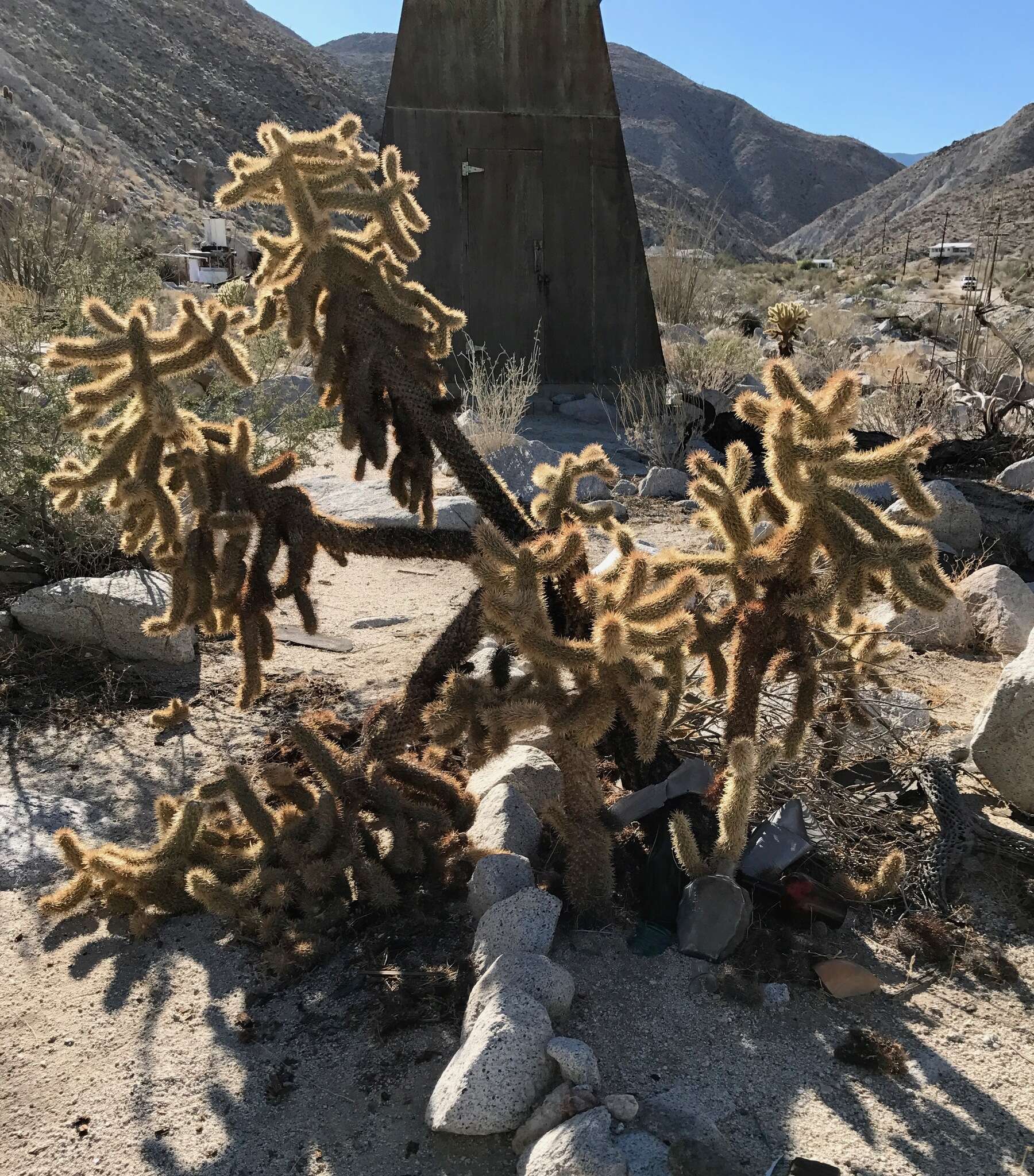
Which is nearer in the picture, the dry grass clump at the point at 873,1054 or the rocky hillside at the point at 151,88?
the dry grass clump at the point at 873,1054

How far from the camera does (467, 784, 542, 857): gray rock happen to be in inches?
102

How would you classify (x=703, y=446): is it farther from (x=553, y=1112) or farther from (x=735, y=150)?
(x=735, y=150)

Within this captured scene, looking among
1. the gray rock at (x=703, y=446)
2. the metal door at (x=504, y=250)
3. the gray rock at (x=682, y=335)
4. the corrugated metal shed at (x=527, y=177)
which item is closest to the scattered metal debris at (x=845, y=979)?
the gray rock at (x=703, y=446)

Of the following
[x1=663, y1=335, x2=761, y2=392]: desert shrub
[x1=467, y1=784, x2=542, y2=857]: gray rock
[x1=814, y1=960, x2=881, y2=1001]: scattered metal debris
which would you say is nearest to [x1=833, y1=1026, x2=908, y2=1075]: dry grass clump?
[x1=814, y1=960, x2=881, y2=1001]: scattered metal debris

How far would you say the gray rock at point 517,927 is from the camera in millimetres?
2172

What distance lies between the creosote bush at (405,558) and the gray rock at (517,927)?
0.49ft

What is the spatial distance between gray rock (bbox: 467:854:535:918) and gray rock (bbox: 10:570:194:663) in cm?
216

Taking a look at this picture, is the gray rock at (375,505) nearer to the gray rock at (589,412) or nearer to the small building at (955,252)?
the gray rock at (589,412)

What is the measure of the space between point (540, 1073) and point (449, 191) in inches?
358

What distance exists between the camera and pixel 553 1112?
5.83 ft

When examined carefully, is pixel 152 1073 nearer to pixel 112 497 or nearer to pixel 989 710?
pixel 112 497

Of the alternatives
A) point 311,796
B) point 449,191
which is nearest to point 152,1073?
point 311,796

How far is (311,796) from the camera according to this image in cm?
261

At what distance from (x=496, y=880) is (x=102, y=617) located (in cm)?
247
